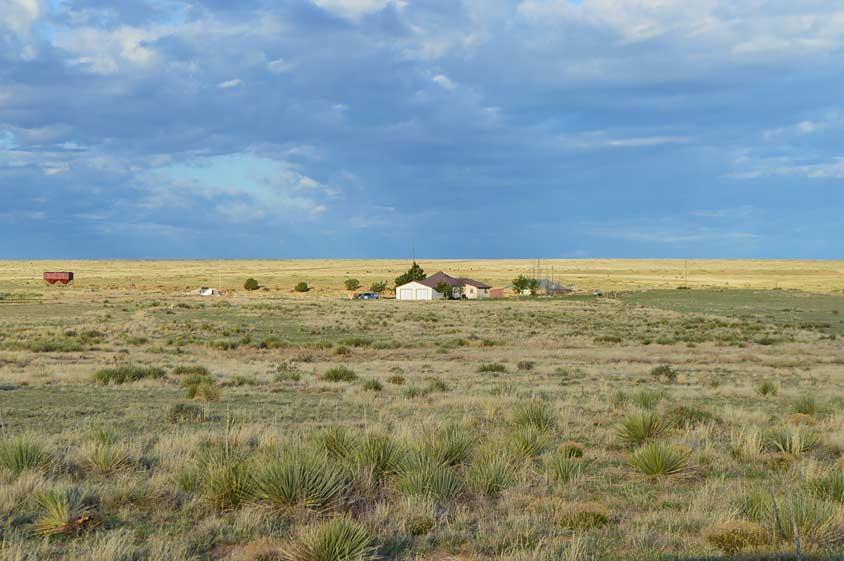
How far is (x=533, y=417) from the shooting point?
1273 cm

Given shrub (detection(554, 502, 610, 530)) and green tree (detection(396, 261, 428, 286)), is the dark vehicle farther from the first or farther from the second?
shrub (detection(554, 502, 610, 530))

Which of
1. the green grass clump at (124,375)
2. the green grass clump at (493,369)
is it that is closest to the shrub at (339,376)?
the green grass clump at (124,375)

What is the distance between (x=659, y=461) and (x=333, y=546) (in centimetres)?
486

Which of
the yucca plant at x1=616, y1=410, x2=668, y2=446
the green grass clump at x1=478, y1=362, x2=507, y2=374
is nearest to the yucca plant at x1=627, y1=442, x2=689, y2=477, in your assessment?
the yucca plant at x1=616, y1=410, x2=668, y2=446

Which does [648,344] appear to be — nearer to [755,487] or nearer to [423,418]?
[423,418]

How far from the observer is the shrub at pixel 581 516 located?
716 centimetres

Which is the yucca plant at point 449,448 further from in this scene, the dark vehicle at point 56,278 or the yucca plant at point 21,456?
the dark vehicle at point 56,278

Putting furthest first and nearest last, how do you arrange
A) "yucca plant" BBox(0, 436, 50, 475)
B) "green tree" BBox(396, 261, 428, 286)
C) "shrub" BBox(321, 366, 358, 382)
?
"green tree" BBox(396, 261, 428, 286) < "shrub" BBox(321, 366, 358, 382) < "yucca plant" BBox(0, 436, 50, 475)

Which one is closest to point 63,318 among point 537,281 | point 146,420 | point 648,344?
point 648,344

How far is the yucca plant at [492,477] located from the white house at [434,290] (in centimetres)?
9698

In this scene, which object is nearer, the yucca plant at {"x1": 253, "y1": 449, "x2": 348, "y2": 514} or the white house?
the yucca plant at {"x1": 253, "y1": 449, "x2": 348, "y2": 514}

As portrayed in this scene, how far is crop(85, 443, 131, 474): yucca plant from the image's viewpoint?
904cm

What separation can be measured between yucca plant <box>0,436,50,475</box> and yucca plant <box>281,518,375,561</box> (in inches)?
167

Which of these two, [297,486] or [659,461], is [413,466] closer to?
[297,486]
